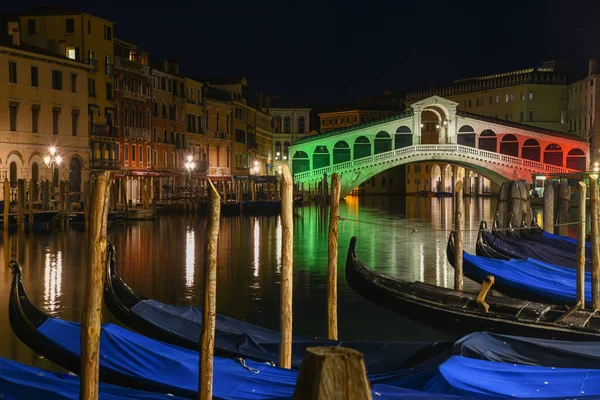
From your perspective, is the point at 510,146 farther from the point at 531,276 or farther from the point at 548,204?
the point at 531,276

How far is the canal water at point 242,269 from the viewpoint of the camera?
778cm

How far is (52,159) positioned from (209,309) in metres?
18.5

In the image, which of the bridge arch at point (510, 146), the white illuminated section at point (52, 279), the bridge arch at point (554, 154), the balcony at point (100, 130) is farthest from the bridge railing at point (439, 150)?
the white illuminated section at point (52, 279)

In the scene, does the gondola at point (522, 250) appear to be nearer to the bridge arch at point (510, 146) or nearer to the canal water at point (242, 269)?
the canal water at point (242, 269)

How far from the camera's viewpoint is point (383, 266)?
12.6 meters

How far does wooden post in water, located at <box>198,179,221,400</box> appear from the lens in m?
3.97

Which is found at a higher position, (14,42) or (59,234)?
(14,42)

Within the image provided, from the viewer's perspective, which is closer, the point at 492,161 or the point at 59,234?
the point at 59,234

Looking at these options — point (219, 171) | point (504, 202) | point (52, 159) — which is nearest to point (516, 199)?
point (504, 202)

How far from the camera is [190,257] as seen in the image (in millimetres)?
13109

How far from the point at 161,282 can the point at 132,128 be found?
17564 millimetres

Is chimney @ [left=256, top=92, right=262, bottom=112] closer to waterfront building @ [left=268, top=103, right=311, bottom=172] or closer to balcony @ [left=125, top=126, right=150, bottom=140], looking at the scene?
waterfront building @ [left=268, top=103, right=311, bottom=172]

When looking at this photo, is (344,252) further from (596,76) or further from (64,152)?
(596,76)

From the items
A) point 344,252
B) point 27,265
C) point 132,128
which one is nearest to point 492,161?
point 132,128
